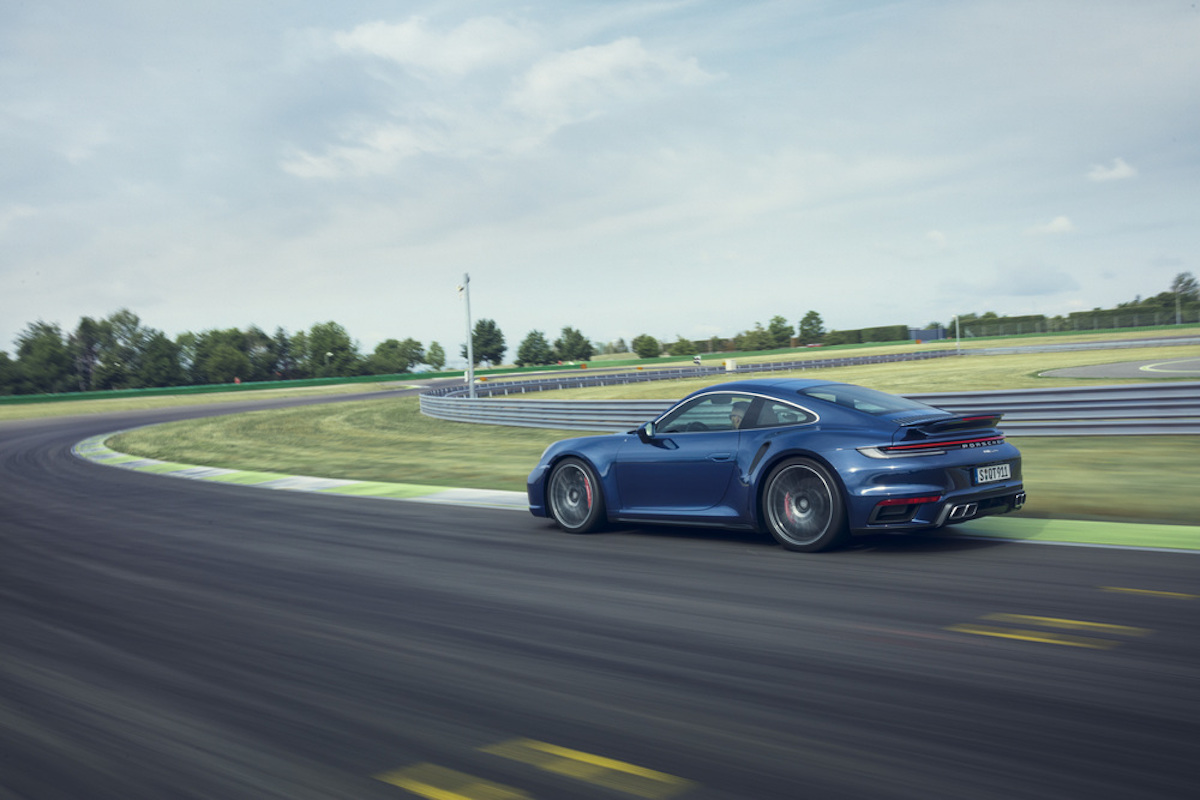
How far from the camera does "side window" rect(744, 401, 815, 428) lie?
707 cm

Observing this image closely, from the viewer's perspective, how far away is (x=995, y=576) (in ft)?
19.2

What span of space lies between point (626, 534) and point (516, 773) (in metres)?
5.09

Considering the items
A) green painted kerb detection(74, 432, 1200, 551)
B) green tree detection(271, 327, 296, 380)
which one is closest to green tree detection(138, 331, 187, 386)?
green tree detection(271, 327, 296, 380)

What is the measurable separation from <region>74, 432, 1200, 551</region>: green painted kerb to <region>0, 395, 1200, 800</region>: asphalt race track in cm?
60

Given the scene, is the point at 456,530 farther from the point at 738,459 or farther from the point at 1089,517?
the point at 1089,517

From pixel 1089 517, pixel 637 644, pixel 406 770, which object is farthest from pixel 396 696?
pixel 1089 517

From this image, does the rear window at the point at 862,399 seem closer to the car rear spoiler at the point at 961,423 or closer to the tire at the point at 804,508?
the car rear spoiler at the point at 961,423

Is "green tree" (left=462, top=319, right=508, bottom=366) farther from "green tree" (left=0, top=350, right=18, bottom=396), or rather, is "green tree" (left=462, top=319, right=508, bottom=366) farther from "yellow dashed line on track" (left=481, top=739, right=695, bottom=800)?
"yellow dashed line on track" (left=481, top=739, right=695, bottom=800)

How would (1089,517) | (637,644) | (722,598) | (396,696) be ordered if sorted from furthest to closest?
(1089,517) → (722,598) → (637,644) → (396,696)

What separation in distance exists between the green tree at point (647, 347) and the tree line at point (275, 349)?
6.4 inches

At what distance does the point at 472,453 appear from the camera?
60.4 feet

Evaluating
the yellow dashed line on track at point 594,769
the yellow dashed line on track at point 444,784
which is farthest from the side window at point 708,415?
the yellow dashed line on track at point 444,784

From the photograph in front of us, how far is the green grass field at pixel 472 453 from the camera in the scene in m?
9.36

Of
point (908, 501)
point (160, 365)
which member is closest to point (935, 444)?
point (908, 501)
